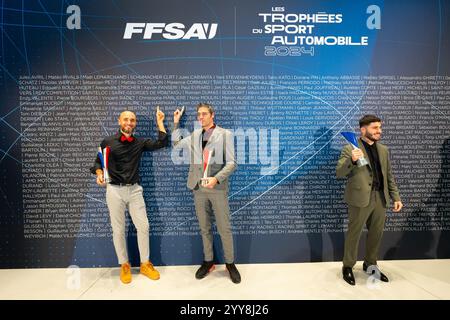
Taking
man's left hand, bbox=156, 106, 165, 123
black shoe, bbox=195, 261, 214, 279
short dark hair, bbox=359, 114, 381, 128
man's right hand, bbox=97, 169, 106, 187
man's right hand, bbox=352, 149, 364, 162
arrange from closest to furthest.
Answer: man's right hand, bbox=352, 149, 364, 162 < short dark hair, bbox=359, 114, 381, 128 < man's right hand, bbox=97, 169, 106, 187 < black shoe, bbox=195, 261, 214, 279 < man's left hand, bbox=156, 106, 165, 123

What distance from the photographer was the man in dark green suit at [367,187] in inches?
122

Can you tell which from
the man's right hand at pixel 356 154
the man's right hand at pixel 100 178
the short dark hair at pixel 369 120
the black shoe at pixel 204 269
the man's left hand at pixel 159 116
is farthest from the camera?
the man's left hand at pixel 159 116

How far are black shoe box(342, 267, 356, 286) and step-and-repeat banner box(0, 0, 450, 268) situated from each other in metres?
0.48

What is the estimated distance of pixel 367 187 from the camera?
123 inches

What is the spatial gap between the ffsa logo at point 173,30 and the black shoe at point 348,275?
301cm

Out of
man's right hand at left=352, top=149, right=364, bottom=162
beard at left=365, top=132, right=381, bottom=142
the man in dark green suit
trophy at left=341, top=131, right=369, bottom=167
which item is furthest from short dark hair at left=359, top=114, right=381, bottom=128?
man's right hand at left=352, top=149, right=364, bottom=162

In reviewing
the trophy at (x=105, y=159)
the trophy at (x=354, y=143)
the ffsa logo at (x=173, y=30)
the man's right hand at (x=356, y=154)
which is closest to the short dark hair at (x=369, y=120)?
the trophy at (x=354, y=143)

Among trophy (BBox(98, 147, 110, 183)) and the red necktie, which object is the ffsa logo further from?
trophy (BBox(98, 147, 110, 183))

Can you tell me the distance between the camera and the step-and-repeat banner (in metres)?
3.64

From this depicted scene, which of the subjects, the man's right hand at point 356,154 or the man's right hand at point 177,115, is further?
the man's right hand at point 177,115

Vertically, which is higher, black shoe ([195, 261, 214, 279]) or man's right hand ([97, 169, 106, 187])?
man's right hand ([97, 169, 106, 187])

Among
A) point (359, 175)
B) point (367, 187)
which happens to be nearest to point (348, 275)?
point (367, 187)

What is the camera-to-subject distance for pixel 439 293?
10.2 feet

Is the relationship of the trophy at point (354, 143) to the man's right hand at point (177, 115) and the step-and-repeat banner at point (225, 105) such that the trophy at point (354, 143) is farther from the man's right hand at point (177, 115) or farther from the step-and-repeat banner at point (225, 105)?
the man's right hand at point (177, 115)
